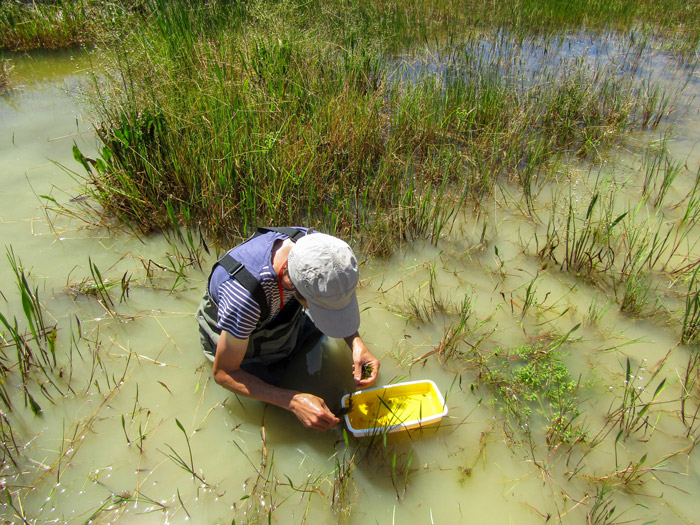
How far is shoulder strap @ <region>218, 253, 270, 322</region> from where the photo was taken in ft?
→ 5.33

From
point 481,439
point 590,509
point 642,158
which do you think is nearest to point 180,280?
point 481,439

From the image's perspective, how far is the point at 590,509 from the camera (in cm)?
185

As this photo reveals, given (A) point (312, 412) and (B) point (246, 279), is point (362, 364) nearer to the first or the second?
(A) point (312, 412)

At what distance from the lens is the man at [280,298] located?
1525 mm

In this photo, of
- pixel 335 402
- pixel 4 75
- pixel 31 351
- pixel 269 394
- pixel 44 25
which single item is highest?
pixel 44 25

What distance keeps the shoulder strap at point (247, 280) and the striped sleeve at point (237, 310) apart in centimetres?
2

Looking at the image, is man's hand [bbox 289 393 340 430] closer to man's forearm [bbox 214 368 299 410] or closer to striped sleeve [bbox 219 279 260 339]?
man's forearm [bbox 214 368 299 410]

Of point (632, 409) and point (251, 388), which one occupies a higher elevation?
point (251, 388)

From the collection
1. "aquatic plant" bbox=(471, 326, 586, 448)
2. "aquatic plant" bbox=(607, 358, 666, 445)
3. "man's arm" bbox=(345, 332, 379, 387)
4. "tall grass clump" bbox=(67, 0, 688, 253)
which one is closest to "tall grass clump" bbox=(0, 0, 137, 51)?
"tall grass clump" bbox=(67, 0, 688, 253)

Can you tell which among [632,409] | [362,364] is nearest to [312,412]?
[362,364]

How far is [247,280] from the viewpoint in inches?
64.1

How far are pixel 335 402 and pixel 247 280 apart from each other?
967mm

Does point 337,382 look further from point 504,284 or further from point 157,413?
point 504,284

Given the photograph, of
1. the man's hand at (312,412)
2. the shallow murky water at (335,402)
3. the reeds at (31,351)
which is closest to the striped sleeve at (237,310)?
the man's hand at (312,412)
